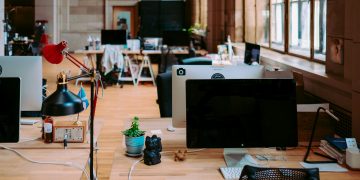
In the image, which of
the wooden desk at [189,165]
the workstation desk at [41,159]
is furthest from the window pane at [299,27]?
the workstation desk at [41,159]

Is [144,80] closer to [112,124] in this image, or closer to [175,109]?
[112,124]

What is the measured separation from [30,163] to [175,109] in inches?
38.4

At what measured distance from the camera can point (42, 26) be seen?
62.0ft

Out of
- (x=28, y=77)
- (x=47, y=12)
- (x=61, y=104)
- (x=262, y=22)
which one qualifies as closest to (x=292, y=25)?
(x=262, y=22)

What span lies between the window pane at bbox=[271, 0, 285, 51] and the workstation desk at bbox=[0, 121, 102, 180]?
5149mm

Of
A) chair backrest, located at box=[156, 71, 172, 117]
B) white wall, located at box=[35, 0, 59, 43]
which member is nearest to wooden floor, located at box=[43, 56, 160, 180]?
chair backrest, located at box=[156, 71, 172, 117]

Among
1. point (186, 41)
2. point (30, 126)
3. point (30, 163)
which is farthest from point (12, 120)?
point (186, 41)

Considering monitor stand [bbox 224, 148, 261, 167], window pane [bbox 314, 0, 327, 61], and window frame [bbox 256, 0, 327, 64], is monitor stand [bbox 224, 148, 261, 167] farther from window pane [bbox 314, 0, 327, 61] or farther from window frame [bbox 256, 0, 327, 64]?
window pane [bbox 314, 0, 327, 61]

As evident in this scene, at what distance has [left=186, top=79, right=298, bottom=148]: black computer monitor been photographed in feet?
9.35

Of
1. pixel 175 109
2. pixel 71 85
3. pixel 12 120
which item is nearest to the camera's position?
pixel 12 120

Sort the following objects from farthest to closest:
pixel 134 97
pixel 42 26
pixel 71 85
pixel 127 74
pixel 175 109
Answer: pixel 42 26 < pixel 127 74 < pixel 71 85 < pixel 134 97 < pixel 175 109

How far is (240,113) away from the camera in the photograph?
2865mm

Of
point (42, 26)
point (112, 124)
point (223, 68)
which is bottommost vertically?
point (112, 124)

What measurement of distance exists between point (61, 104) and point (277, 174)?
0.99m
